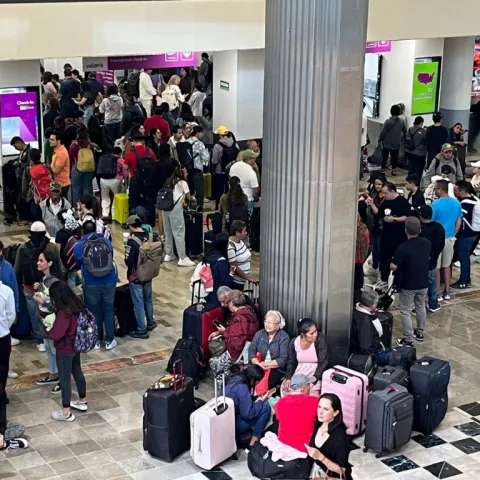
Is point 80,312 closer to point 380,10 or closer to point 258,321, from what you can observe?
point 258,321

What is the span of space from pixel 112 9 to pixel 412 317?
5299 millimetres

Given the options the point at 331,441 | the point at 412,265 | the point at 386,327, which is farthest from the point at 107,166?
the point at 331,441

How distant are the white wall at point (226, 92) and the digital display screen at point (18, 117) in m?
3.59

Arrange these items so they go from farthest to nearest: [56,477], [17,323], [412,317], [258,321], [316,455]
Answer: [412,317] → [17,323] → [258,321] → [56,477] → [316,455]

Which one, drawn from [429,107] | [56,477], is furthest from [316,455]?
[429,107]

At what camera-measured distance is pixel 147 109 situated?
69.1 ft

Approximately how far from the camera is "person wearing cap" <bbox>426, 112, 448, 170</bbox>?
17.6 metres

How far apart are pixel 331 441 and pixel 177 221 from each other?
6.67 m

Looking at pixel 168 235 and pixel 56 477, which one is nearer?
pixel 56 477

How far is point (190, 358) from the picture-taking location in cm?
1007

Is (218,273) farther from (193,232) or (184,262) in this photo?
(193,232)

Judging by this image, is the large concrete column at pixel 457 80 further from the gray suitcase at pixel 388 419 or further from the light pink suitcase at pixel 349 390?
the gray suitcase at pixel 388 419

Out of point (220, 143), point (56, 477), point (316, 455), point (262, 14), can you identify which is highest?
point (262, 14)

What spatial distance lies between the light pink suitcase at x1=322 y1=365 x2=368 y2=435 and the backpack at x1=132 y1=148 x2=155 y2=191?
648 centimetres
